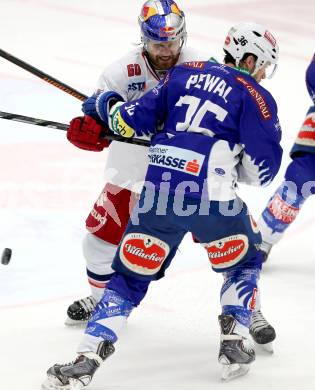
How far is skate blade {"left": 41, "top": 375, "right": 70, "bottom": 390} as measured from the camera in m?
3.49

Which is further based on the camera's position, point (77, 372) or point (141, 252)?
point (141, 252)

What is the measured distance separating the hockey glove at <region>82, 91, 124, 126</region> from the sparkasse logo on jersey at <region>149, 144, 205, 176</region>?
29 centimetres

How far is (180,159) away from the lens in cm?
351

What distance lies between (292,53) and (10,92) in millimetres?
2280

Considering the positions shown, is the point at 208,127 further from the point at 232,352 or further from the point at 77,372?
the point at 77,372

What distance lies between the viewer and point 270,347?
397 cm

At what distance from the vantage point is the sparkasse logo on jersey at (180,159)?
3502 mm

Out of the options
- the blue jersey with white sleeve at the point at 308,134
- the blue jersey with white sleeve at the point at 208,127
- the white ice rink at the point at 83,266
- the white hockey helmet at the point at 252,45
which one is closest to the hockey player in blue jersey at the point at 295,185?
the blue jersey with white sleeve at the point at 308,134

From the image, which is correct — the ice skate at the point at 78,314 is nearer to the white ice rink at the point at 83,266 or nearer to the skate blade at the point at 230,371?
the white ice rink at the point at 83,266

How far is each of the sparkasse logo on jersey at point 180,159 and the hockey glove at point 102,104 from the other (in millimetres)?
295

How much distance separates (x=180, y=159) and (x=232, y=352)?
27.8 inches

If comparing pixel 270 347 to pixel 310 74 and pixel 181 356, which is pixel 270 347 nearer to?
pixel 181 356

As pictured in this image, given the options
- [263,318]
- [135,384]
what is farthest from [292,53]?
[135,384]

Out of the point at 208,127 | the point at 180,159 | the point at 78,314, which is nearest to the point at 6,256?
the point at 78,314
